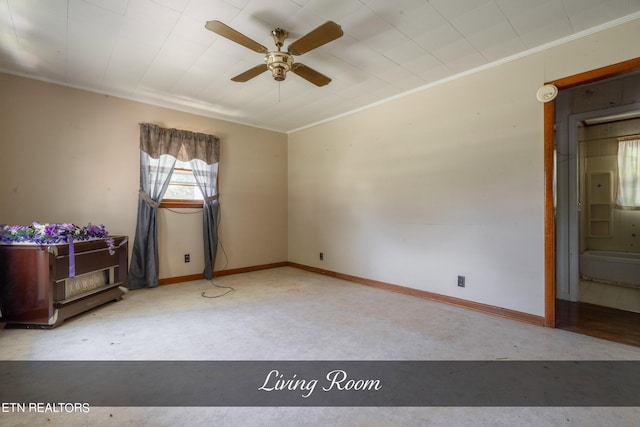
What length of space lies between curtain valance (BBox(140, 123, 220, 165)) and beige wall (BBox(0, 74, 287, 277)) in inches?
5.9

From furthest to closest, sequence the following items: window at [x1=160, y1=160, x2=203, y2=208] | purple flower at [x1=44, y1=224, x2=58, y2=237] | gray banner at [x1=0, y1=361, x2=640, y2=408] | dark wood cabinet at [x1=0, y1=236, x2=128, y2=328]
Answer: window at [x1=160, y1=160, x2=203, y2=208] → purple flower at [x1=44, y1=224, x2=58, y2=237] → dark wood cabinet at [x1=0, y1=236, x2=128, y2=328] → gray banner at [x1=0, y1=361, x2=640, y2=408]

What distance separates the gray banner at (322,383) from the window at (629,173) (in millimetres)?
4451

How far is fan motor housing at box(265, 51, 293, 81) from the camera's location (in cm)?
225

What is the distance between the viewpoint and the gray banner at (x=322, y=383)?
1.55 m

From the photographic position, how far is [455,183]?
10.5 feet

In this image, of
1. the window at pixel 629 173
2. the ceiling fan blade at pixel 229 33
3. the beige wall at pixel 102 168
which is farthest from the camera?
the window at pixel 629 173

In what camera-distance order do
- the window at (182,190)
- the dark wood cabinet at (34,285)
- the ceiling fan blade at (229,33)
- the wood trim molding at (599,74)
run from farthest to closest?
the window at (182,190) → the dark wood cabinet at (34,285) → the wood trim molding at (599,74) → the ceiling fan blade at (229,33)

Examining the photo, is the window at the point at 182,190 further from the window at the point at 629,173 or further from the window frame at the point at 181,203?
the window at the point at 629,173

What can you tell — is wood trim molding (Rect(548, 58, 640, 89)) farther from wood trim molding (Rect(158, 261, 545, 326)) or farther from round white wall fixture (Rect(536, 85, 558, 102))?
wood trim molding (Rect(158, 261, 545, 326))

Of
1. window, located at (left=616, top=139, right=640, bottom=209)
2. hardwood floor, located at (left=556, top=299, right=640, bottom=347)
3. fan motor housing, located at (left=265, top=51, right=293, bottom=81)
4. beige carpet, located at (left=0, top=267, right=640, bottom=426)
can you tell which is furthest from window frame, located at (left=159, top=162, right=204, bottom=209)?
window, located at (left=616, top=139, right=640, bottom=209)

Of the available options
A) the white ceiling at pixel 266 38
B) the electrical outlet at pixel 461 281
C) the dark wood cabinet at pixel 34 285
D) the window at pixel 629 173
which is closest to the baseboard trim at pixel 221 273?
the dark wood cabinet at pixel 34 285

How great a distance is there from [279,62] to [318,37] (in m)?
0.47

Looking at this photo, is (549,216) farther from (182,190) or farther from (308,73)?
(182,190)

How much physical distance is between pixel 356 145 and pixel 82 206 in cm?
383
